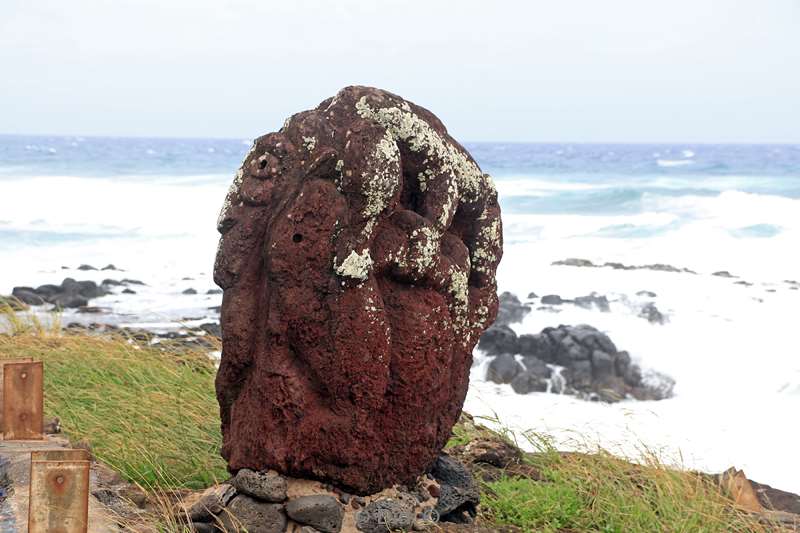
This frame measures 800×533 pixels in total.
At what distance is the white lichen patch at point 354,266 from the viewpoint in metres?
3.95

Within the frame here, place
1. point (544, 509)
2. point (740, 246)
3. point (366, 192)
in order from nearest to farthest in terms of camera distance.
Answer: point (366, 192)
point (544, 509)
point (740, 246)

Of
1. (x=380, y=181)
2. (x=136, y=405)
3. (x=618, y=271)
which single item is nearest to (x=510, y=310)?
(x=618, y=271)

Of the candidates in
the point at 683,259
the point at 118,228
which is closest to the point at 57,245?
the point at 118,228

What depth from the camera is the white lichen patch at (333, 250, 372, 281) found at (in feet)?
13.0

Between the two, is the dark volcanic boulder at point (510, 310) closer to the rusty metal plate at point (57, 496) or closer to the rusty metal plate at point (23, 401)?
the rusty metal plate at point (23, 401)

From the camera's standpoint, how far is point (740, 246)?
23.8m

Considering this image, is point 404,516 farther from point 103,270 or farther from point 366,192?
point 103,270

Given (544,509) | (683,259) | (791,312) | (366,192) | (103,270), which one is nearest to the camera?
(366,192)

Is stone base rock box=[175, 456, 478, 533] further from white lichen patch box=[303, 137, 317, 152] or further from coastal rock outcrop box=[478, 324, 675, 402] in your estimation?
coastal rock outcrop box=[478, 324, 675, 402]

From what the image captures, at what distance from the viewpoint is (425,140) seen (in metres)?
4.32

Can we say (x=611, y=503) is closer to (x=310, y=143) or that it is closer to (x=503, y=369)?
(x=310, y=143)

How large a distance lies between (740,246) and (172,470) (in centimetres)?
2134

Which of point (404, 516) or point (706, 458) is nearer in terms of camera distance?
point (404, 516)

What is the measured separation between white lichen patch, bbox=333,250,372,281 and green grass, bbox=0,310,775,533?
137 cm
